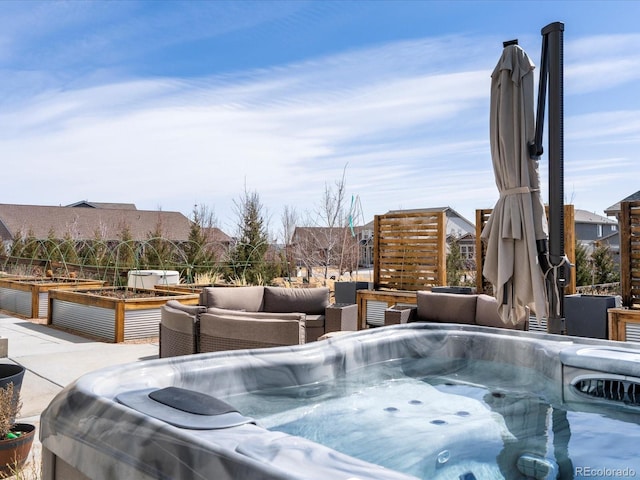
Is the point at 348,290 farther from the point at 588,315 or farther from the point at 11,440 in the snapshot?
the point at 11,440

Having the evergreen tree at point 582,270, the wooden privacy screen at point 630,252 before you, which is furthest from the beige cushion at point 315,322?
the evergreen tree at point 582,270

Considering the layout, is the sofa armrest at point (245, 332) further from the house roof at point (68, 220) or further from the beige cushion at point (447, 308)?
the house roof at point (68, 220)

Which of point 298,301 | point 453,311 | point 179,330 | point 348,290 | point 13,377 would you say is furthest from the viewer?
point 348,290

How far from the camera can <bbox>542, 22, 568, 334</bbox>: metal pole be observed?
3.39 meters

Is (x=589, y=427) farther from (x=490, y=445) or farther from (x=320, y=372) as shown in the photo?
(x=320, y=372)

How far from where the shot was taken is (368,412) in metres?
2.91

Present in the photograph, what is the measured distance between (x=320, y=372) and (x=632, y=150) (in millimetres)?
14870

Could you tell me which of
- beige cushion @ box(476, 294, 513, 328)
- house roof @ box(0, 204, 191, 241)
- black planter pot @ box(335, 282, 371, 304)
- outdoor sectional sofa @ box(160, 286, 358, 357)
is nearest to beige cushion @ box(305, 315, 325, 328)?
outdoor sectional sofa @ box(160, 286, 358, 357)

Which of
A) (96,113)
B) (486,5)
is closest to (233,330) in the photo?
(486,5)

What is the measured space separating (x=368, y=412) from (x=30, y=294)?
8519 millimetres

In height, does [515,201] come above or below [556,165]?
below

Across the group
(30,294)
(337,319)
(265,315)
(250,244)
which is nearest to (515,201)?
(265,315)

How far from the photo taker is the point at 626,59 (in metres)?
8.67

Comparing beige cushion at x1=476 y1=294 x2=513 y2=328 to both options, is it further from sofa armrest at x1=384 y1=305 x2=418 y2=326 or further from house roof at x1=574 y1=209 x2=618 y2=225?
house roof at x1=574 y1=209 x2=618 y2=225
